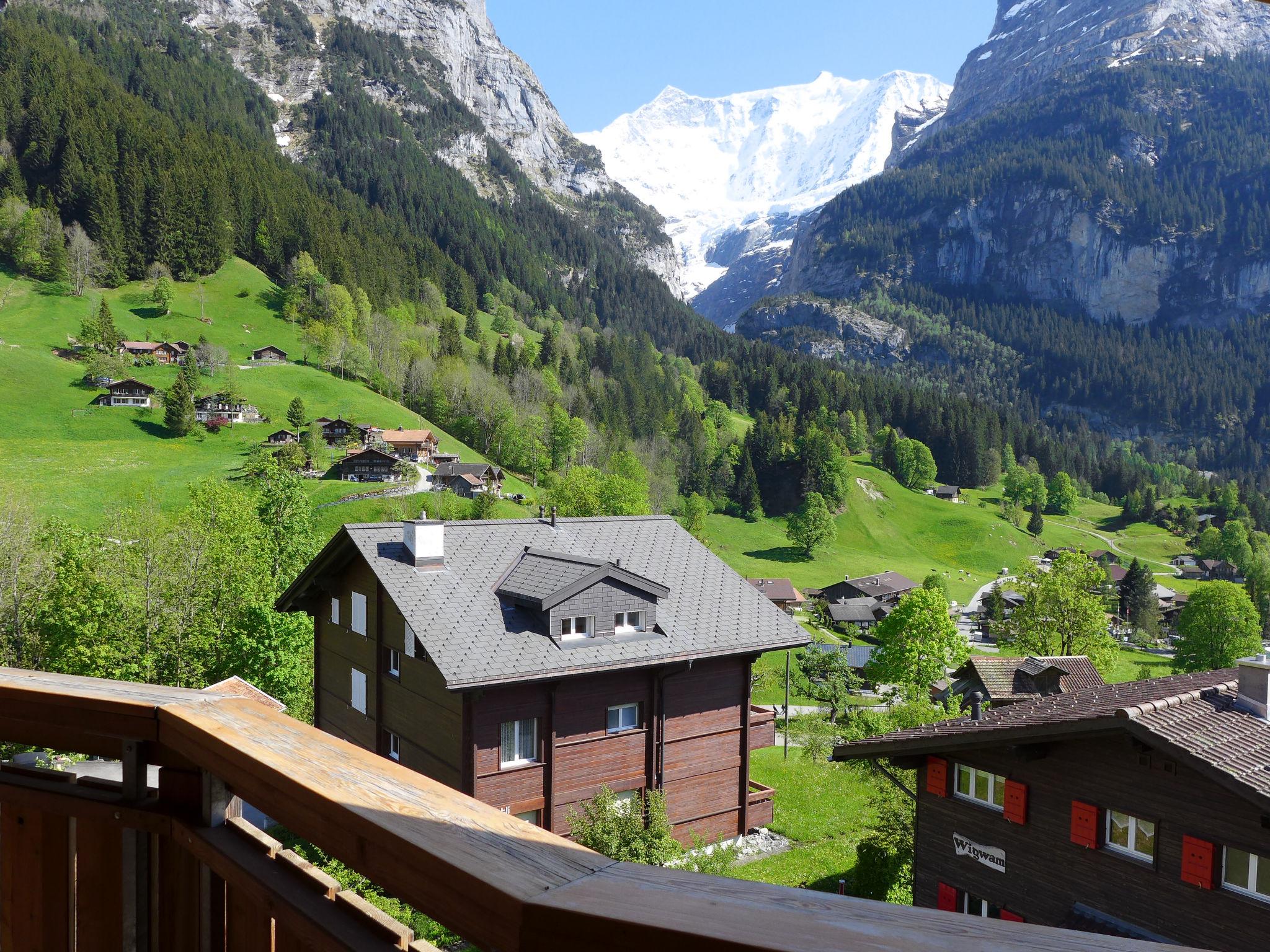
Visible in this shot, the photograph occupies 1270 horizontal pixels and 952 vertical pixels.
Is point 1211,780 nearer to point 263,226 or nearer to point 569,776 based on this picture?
point 569,776

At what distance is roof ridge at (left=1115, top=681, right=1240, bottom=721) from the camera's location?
42.1 ft

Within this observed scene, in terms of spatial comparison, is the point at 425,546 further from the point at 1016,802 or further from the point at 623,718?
the point at 1016,802

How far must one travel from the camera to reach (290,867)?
66.8 inches

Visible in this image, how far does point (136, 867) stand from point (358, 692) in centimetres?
2347

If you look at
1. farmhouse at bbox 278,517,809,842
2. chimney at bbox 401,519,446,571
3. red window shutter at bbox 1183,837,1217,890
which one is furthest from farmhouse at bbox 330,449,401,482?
red window shutter at bbox 1183,837,1217,890

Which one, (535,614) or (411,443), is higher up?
(411,443)

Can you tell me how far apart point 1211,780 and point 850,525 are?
340 ft

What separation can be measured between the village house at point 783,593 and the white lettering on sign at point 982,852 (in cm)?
6046

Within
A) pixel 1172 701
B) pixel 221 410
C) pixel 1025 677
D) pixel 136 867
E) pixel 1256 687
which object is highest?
pixel 221 410

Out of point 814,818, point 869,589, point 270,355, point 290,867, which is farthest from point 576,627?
point 270,355

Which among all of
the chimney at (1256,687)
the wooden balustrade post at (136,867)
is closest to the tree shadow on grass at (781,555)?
the chimney at (1256,687)

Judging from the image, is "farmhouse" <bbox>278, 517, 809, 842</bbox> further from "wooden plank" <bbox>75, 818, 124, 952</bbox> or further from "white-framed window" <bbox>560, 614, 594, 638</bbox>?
"wooden plank" <bbox>75, 818, 124, 952</bbox>

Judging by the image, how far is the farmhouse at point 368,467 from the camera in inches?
3012

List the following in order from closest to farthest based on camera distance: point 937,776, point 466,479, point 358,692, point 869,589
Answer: point 937,776 < point 358,692 < point 466,479 < point 869,589
